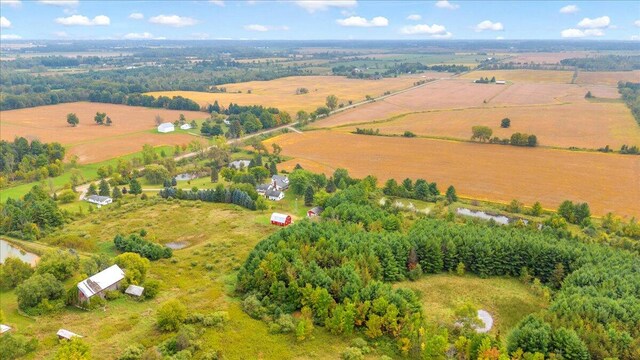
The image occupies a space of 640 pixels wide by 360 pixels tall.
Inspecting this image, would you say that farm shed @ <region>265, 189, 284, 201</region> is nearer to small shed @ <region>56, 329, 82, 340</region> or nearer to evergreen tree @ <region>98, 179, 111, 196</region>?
evergreen tree @ <region>98, 179, 111, 196</region>

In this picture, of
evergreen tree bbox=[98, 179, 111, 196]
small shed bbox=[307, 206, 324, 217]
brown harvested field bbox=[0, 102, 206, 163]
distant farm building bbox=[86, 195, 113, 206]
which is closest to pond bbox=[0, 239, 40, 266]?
distant farm building bbox=[86, 195, 113, 206]

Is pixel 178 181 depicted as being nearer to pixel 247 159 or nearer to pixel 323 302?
pixel 247 159

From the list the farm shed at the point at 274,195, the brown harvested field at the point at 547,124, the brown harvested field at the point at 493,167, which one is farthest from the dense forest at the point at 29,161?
the brown harvested field at the point at 547,124

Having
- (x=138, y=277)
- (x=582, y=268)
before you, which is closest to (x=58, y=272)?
(x=138, y=277)

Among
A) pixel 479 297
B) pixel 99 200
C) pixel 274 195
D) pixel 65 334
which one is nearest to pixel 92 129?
pixel 99 200

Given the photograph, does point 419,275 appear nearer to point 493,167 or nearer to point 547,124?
point 493,167
